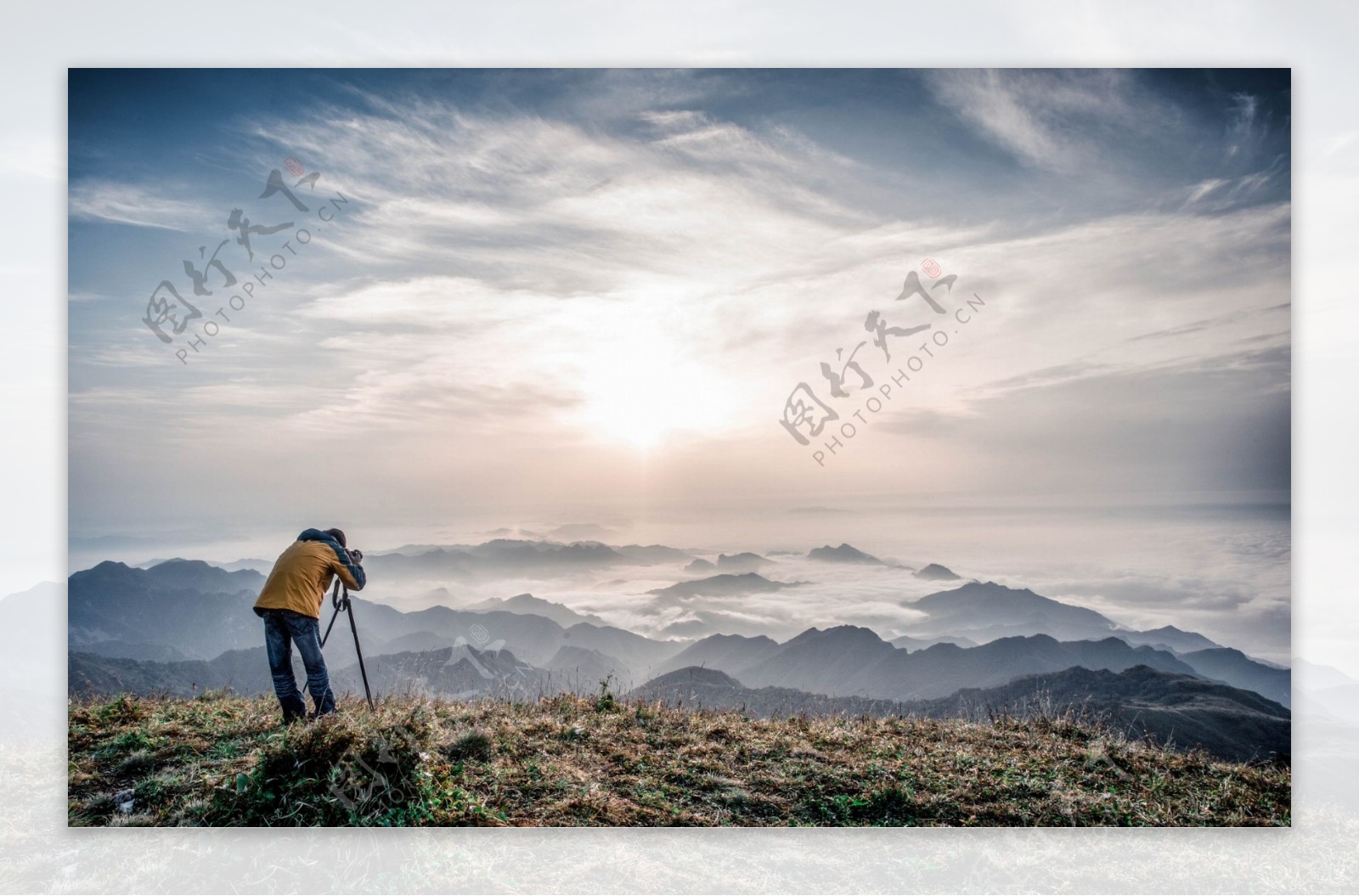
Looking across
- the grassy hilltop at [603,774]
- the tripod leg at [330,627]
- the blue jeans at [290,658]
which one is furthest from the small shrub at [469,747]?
the tripod leg at [330,627]

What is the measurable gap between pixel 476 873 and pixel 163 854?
2390 mm

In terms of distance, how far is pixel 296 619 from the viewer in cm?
717

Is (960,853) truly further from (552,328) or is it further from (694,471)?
(552,328)

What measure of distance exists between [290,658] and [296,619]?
15.9 inches

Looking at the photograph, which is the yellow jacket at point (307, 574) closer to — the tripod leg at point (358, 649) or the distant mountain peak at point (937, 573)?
the tripod leg at point (358, 649)

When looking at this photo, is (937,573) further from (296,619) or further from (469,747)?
(296,619)

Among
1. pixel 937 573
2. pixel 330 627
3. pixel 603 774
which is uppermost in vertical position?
pixel 937 573

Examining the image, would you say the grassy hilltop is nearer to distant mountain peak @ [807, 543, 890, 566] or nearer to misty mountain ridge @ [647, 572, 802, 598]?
misty mountain ridge @ [647, 572, 802, 598]

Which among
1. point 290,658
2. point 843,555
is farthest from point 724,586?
point 290,658

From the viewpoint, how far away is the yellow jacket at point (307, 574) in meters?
7.15

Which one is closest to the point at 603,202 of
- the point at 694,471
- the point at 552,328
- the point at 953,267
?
the point at 552,328

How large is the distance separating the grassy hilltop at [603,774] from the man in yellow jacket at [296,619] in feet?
1.07

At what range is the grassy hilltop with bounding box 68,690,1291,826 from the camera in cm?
658

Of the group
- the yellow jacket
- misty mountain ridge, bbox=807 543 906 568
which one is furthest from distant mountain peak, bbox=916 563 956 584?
the yellow jacket
